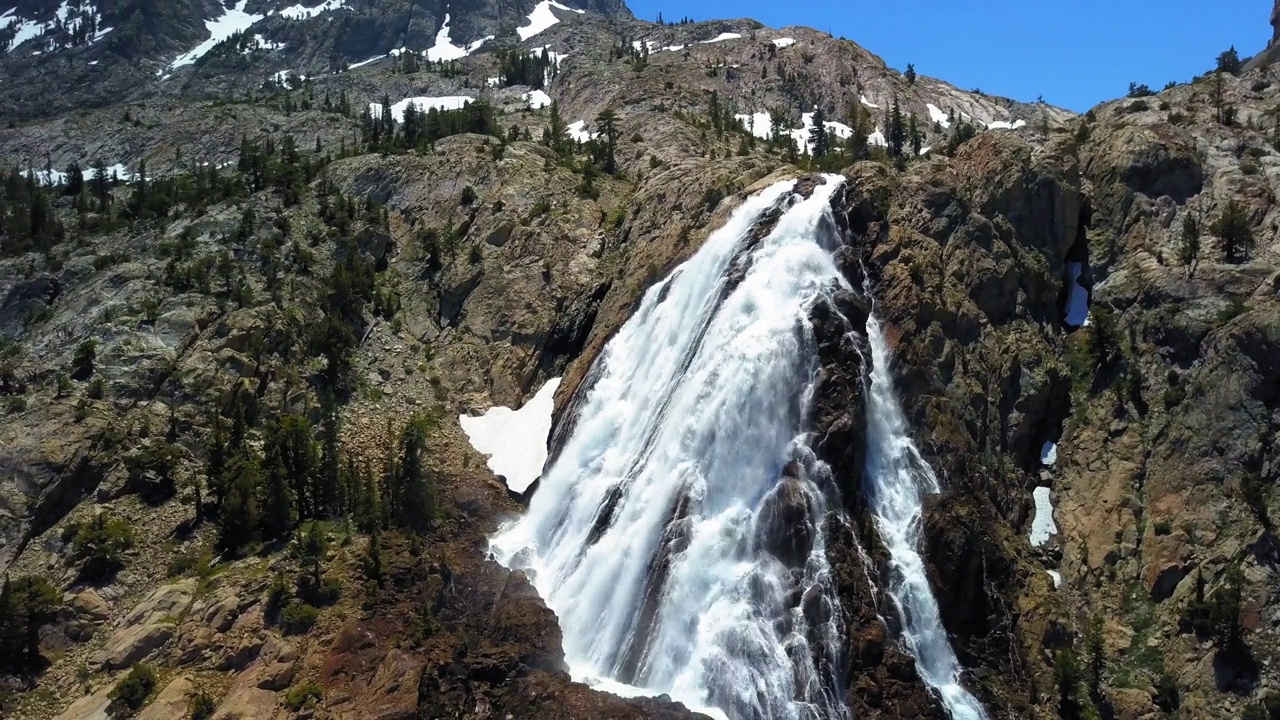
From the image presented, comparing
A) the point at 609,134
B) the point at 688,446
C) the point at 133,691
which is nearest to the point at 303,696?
the point at 133,691

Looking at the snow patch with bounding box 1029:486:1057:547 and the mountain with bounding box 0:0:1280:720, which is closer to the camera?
the mountain with bounding box 0:0:1280:720

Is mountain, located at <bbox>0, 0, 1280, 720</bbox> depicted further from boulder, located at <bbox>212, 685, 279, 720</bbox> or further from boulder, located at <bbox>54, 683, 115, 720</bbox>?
boulder, located at <bbox>54, 683, 115, 720</bbox>

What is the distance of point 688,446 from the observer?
41.8 metres

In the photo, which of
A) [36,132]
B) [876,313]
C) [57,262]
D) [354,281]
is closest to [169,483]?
[354,281]

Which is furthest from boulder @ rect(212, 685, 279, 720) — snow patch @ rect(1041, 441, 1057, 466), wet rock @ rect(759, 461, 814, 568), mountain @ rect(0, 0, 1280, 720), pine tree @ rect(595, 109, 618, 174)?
pine tree @ rect(595, 109, 618, 174)

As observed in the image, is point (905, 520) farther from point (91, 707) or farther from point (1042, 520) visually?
point (91, 707)

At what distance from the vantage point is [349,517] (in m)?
44.5

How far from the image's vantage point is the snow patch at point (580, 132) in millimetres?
98250

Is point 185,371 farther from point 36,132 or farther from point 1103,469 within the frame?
point 36,132

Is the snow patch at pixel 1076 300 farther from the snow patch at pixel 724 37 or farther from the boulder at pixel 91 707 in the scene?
the snow patch at pixel 724 37

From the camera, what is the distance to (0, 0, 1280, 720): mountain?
118 ft

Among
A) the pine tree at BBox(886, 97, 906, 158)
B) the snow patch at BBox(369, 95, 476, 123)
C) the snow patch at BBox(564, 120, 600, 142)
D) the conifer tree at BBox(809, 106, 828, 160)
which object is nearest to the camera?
the pine tree at BBox(886, 97, 906, 158)

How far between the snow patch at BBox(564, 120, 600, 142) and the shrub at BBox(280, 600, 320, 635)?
6545 centimetres

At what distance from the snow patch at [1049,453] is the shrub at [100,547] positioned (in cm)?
4452
